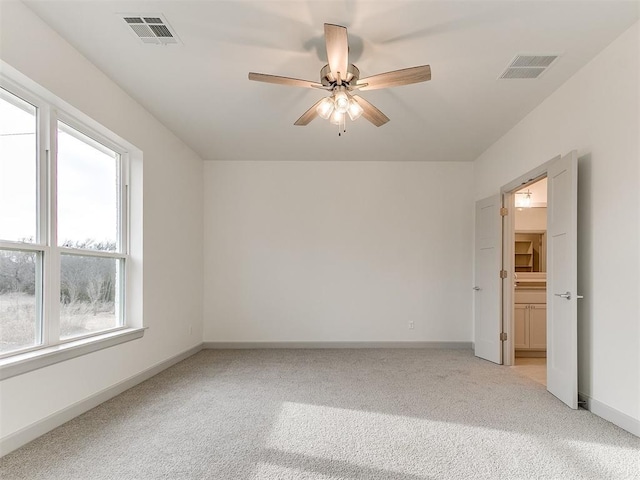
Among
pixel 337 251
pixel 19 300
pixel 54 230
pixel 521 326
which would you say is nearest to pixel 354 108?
pixel 54 230

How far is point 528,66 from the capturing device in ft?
9.93

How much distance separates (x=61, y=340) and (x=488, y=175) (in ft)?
16.7

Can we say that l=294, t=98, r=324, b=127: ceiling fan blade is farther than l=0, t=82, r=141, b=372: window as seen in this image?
Yes

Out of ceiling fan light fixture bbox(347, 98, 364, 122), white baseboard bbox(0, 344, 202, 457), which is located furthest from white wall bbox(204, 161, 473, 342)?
ceiling fan light fixture bbox(347, 98, 364, 122)

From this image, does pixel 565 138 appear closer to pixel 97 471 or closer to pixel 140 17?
pixel 140 17

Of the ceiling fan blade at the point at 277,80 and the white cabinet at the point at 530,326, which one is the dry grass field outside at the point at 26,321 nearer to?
the ceiling fan blade at the point at 277,80

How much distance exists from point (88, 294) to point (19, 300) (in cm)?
75

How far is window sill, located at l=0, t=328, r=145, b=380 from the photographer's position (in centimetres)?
229

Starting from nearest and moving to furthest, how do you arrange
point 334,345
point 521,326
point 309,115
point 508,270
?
point 309,115 < point 508,270 < point 521,326 < point 334,345

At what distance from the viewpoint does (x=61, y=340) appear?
113 inches

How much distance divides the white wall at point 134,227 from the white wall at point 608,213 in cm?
396

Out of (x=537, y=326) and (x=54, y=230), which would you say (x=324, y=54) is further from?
(x=537, y=326)

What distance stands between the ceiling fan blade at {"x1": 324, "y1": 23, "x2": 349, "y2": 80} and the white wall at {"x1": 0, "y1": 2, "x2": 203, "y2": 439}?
1.90 meters

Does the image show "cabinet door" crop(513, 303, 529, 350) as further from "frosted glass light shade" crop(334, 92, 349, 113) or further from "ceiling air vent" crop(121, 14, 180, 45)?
"ceiling air vent" crop(121, 14, 180, 45)
